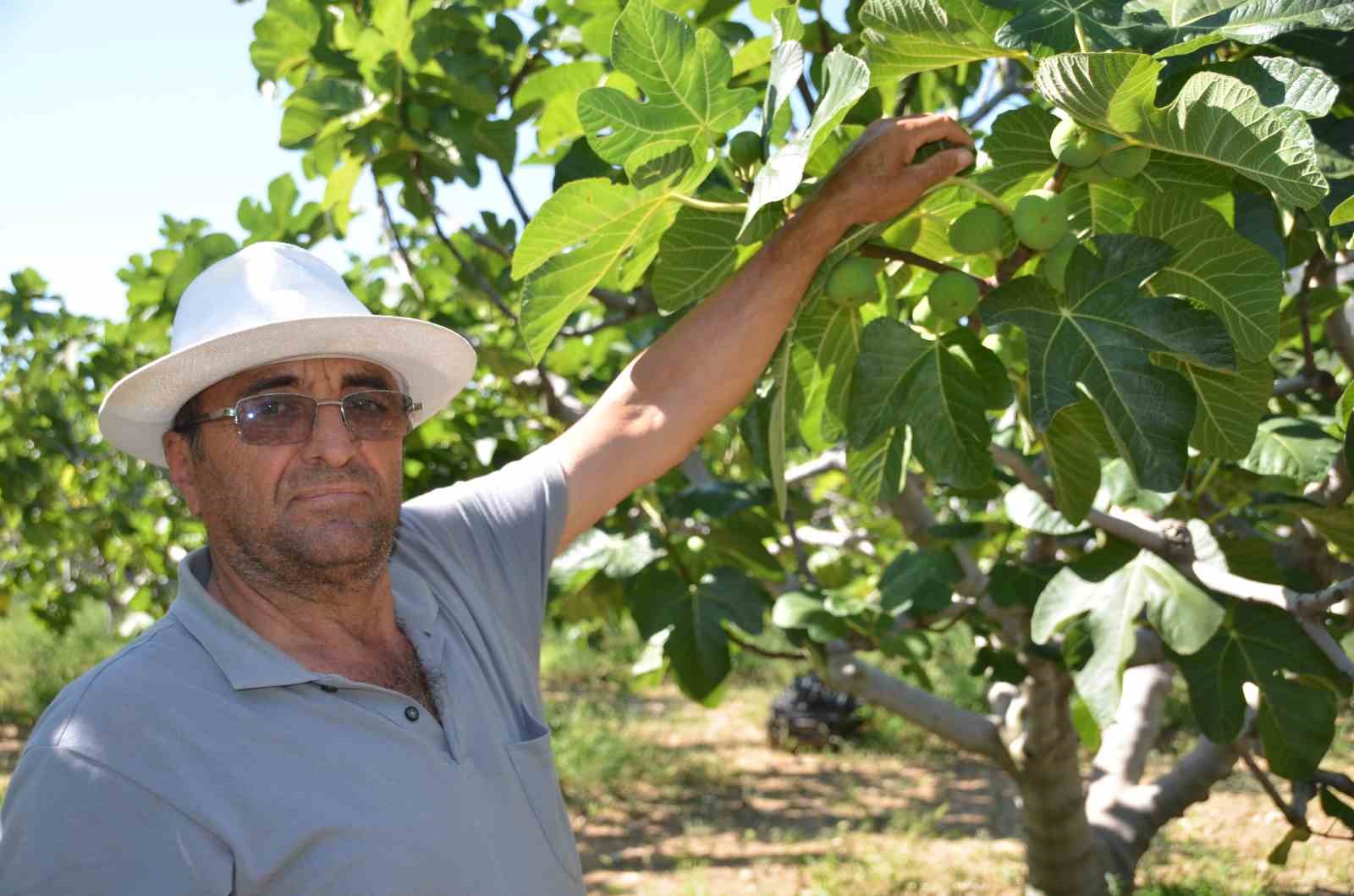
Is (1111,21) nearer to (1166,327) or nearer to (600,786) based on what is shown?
(1166,327)

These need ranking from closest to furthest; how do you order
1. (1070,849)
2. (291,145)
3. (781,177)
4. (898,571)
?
(781,177) → (291,145) → (898,571) → (1070,849)

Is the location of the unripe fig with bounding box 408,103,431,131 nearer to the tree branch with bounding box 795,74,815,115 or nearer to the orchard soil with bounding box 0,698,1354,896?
the tree branch with bounding box 795,74,815,115

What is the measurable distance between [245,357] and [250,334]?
0.04 m

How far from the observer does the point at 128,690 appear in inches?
54.2

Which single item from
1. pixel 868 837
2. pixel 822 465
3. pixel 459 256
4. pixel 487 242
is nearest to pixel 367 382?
pixel 459 256

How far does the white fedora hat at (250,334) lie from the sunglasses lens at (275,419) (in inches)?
2.6

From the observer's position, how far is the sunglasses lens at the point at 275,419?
1656 millimetres

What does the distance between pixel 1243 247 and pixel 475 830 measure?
1.16 metres

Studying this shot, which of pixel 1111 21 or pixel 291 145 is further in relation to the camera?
pixel 291 145

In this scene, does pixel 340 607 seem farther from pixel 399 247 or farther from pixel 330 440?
pixel 399 247

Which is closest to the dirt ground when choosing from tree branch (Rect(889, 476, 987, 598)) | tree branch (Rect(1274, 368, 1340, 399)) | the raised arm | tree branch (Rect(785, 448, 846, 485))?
tree branch (Rect(889, 476, 987, 598))

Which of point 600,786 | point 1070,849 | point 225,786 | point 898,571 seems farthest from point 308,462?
point 600,786

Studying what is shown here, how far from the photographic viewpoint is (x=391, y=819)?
4.72ft

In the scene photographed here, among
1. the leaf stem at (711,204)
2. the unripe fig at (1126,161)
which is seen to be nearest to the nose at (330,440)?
the leaf stem at (711,204)
